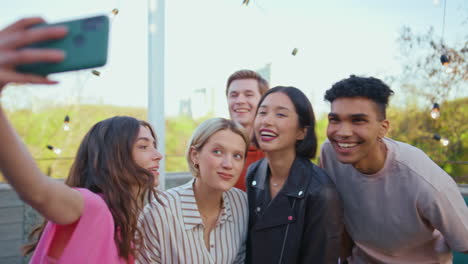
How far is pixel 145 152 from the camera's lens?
1669mm

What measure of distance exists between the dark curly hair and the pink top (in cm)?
136

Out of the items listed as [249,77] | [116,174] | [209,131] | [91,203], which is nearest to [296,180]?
[209,131]

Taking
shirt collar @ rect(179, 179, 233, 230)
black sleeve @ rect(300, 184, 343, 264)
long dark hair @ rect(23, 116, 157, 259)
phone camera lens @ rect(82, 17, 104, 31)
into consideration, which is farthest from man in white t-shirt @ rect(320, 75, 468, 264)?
phone camera lens @ rect(82, 17, 104, 31)

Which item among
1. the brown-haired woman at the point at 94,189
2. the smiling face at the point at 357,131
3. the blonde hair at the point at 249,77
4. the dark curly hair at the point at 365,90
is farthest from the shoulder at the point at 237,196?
the blonde hair at the point at 249,77

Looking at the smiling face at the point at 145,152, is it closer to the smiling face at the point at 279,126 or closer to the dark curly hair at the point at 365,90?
A: the smiling face at the point at 279,126

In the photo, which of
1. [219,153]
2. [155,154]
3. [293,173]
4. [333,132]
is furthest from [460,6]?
[155,154]

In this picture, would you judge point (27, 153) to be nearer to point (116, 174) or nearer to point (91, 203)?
point (91, 203)

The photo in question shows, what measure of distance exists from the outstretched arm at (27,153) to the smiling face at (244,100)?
2006mm

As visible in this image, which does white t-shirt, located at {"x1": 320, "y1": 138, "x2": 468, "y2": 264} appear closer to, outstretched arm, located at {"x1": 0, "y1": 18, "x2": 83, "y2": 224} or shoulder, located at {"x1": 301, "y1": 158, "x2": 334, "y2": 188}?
shoulder, located at {"x1": 301, "y1": 158, "x2": 334, "y2": 188}

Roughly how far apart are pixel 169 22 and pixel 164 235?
3791 millimetres

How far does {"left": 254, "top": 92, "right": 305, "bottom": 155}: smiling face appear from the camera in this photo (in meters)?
2.03

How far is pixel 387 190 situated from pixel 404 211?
128mm

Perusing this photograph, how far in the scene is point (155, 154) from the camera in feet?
5.56

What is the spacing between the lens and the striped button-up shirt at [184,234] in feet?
5.63
